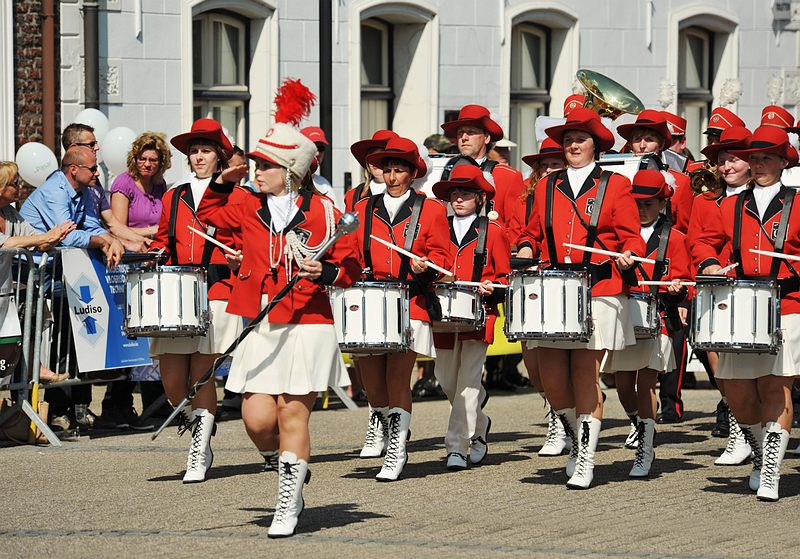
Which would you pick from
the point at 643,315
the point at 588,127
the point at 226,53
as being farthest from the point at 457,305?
the point at 226,53

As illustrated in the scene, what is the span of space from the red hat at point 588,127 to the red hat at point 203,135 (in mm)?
1955

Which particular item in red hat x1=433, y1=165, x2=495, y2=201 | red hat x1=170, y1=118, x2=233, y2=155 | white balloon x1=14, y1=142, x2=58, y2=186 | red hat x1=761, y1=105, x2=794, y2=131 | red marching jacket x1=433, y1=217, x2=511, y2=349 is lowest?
red marching jacket x1=433, y1=217, x2=511, y2=349

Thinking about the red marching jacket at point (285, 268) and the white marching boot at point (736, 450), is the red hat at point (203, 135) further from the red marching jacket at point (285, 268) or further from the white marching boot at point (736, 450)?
the white marching boot at point (736, 450)

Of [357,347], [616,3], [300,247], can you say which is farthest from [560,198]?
[616,3]

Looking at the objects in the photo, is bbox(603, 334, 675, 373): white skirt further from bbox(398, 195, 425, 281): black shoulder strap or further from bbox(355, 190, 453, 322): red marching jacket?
bbox(398, 195, 425, 281): black shoulder strap

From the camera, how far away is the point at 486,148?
40.7 feet

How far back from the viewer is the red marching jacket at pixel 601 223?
10.2 m

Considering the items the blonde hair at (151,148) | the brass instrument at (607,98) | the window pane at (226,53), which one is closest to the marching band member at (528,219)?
the brass instrument at (607,98)

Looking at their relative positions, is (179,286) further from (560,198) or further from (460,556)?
(460,556)

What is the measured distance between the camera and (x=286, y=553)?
324 inches

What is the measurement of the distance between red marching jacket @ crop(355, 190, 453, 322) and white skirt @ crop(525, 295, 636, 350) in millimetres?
770

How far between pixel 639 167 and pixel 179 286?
10.7ft

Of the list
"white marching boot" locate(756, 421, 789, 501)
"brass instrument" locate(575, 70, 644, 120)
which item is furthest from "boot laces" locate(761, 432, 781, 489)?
"brass instrument" locate(575, 70, 644, 120)

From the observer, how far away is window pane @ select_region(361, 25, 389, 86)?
794 inches
